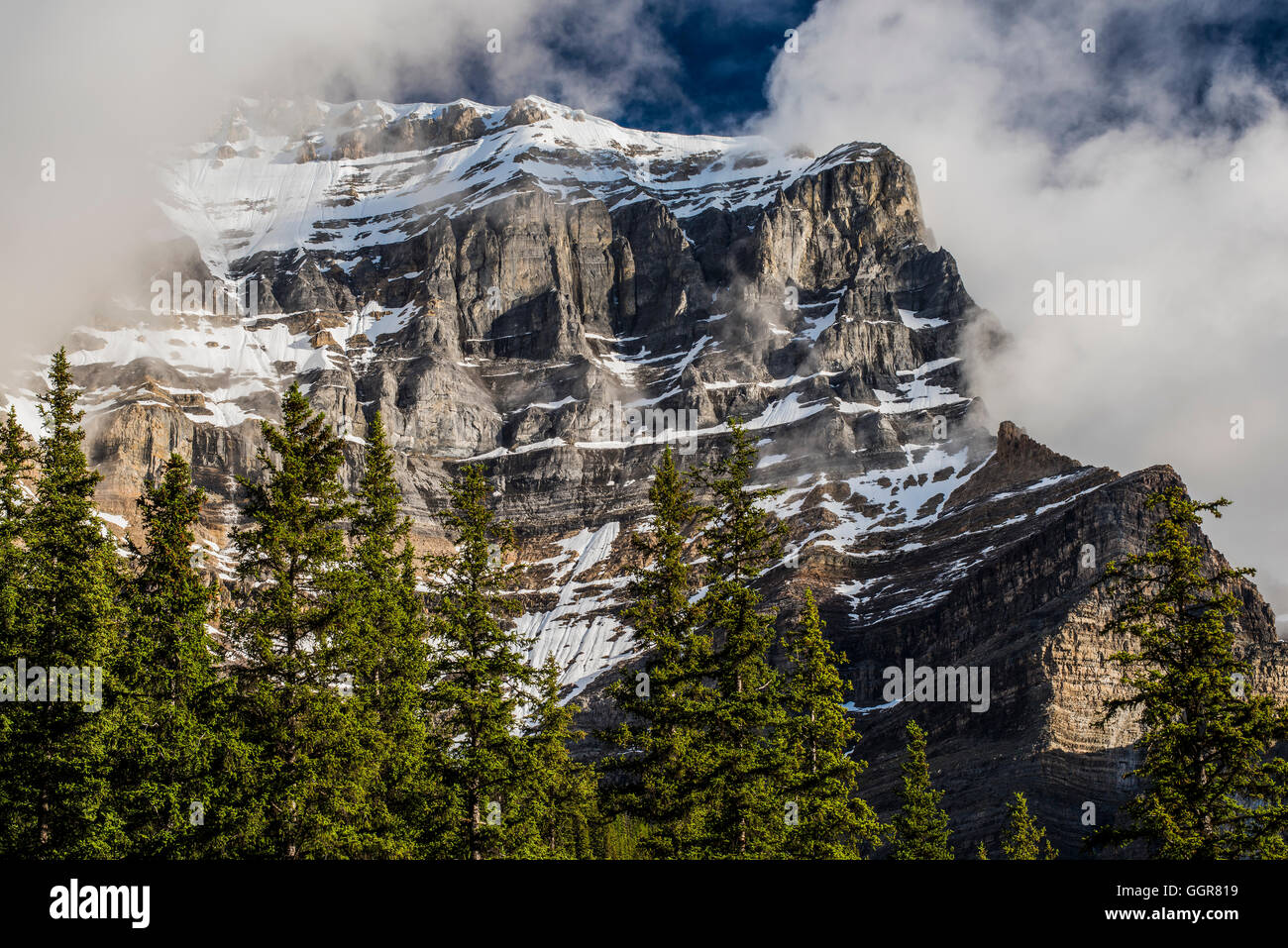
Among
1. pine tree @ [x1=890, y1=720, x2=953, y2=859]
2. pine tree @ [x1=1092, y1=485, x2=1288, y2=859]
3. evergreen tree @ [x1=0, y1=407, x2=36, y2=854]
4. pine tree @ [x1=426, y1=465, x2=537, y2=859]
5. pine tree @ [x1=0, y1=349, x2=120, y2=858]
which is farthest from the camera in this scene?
pine tree @ [x1=890, y1=720, x2=953, y2=859]

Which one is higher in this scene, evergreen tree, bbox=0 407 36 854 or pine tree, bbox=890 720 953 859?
evergreen tree, bbox=0 407 36 854

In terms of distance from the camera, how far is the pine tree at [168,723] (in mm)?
30656

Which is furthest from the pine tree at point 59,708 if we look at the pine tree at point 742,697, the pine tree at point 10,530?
the pine tree at point 742,697

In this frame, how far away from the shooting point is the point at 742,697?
1358 inches

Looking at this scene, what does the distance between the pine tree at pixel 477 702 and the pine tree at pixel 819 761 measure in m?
8.50

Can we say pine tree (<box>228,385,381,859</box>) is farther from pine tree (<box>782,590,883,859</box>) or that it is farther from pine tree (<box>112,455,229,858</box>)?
pine tree (<box>782,590,883,859</box>)

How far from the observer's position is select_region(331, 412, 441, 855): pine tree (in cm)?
3148

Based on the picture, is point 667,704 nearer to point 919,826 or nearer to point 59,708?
point 59,708

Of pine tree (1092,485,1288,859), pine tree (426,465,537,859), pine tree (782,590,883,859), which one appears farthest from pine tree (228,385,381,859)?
pine tree (1092,485,1288,859)

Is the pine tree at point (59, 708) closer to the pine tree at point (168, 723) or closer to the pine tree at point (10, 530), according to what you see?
the pine tree at point (10, 530)

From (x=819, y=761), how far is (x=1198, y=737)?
12.7 metres

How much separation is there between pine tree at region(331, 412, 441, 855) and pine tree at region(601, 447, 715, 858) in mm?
6095

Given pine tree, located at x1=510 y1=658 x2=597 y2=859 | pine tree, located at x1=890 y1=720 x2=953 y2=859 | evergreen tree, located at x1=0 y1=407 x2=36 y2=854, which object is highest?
evergreen tree, located at x1=0 y1=407 x2=36 y2=854
